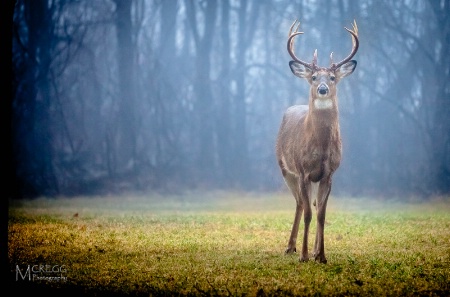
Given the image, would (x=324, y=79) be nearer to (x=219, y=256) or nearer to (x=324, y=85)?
(x=324, y=85)

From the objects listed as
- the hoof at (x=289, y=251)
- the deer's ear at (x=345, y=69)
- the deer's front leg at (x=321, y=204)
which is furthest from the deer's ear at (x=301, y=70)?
the hoof at (x=289, y=251)

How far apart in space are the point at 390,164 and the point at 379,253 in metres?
14.1

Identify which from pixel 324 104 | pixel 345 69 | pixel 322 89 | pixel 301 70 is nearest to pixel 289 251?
pixel 324 104

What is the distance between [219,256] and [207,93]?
682 inches

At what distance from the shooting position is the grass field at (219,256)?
6199 mm

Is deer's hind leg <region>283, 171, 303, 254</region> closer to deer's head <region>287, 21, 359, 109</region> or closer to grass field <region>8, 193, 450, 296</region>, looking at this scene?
grass field <region>8, 193, 450, 296</region>

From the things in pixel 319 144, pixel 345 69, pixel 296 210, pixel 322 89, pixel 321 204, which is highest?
pixel 345 69

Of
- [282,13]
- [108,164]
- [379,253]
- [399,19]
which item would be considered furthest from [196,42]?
[379,253]

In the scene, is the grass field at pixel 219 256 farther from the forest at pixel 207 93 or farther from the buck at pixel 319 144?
the forest at pixel 207 93

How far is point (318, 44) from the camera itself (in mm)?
24000

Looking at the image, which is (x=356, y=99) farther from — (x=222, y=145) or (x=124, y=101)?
(x=124, y=101)

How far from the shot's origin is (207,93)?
82.4ft

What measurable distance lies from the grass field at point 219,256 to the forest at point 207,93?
27.5ft

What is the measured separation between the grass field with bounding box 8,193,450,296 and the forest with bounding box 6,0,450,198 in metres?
8.39
